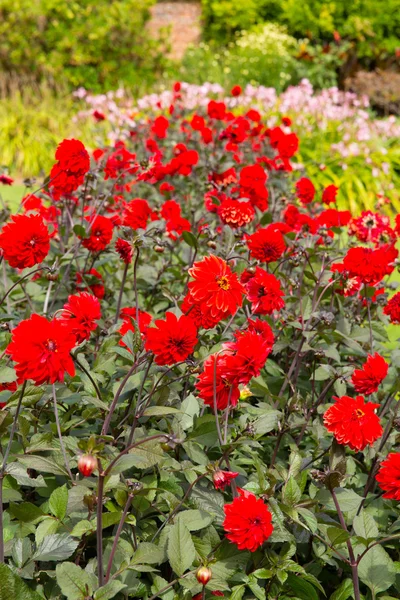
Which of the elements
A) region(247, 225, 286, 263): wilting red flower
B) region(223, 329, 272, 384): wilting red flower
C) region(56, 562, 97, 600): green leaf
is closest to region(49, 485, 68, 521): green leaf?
region(56, 562, 97, 600): green leaf

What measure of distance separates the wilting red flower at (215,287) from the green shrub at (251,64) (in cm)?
861

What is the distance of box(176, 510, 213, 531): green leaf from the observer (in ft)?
4.79

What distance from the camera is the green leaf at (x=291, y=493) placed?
1557 mm

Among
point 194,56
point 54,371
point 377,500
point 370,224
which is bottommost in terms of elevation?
point 194,56

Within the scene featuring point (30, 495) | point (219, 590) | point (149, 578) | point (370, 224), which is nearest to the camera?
point (219, 590)

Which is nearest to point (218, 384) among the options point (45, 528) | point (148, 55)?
point (45, 528)

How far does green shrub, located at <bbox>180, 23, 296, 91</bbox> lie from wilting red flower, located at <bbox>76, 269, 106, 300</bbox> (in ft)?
24.8

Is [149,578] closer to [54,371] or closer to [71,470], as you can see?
[71,470]

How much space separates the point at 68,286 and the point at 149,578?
1.31 meters

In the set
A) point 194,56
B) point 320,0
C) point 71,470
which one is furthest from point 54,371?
point 320,0

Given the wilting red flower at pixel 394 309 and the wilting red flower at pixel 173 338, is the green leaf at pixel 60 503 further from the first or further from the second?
the wilting red flower at pixel 394 309

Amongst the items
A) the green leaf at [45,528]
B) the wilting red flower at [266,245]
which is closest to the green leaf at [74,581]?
the green leaf at [45,528]

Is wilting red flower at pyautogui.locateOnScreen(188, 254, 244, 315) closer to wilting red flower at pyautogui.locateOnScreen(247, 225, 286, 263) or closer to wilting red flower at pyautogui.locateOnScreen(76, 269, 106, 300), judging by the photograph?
wilting red flower at pyautogui.locateOnScreen(247, 225, 286, 263)

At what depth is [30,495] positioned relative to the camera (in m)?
1.75
